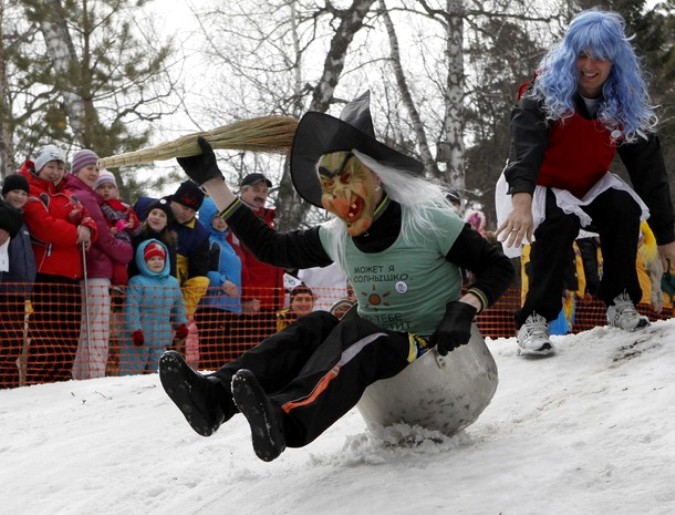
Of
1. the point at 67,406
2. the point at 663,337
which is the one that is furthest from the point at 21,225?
the point at 663,337

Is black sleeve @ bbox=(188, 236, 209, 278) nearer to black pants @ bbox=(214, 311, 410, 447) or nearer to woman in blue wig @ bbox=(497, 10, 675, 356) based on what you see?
woman in blue wig @ bbox=(497, 10, 675, 356)

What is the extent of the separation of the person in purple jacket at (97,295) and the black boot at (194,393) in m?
3.77

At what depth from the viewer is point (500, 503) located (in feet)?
9.96

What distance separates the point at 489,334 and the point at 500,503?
587cm

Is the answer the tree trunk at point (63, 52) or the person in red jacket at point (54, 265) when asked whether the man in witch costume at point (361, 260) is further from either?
the tree trunk at point (63, 52)

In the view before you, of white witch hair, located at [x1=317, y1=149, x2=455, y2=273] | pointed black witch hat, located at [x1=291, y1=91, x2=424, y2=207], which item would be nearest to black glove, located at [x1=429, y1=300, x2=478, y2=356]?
white witch hair, located at [x1=317, y1=149, x2=455, y2=273]

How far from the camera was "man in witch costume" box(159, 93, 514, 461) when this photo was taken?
11.8ft

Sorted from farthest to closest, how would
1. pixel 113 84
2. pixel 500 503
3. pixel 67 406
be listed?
pixel 113 84 < pixel 67 406 < pixel 500 503

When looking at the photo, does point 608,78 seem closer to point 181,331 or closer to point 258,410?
point 258,410

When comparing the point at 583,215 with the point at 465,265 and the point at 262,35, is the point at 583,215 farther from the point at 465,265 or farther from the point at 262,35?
the point at 262,35

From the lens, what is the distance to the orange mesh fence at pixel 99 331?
22.8 feet

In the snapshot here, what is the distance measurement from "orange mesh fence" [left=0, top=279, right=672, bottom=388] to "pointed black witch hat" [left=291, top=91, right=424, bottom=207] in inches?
136

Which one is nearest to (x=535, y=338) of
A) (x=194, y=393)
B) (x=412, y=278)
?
(x=412, y=278)

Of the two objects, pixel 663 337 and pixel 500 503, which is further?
pixel 663 337
